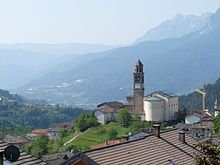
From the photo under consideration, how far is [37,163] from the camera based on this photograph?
33.3 ft

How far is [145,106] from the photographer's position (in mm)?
89250

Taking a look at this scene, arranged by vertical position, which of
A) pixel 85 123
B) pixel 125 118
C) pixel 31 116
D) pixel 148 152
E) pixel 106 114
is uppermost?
pixel 148 152

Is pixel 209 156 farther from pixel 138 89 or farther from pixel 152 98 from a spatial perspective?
pixel 138 89

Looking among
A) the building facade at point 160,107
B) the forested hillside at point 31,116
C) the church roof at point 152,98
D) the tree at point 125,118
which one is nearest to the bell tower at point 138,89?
the church roof at point 152,98

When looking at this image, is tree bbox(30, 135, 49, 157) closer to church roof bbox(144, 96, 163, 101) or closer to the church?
the church

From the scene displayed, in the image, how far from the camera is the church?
8800 centimetres

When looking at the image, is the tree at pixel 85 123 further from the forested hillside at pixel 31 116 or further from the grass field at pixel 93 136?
the forested hillside at pixel 31 116

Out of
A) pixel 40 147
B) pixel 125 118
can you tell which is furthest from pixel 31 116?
pixel 40 147

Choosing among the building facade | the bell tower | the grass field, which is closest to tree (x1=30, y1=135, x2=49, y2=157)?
the grass field

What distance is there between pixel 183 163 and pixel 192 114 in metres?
72.0

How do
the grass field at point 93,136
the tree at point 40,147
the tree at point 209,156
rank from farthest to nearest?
Answer: the grass field at point 93,136 → the tree at point 40,147 → the tree at point 209,156

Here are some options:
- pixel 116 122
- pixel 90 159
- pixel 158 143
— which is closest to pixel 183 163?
pixel 158 143

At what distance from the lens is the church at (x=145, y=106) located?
289 ft

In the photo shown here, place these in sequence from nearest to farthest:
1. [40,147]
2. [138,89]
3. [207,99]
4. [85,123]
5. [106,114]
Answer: [40,147]
[85,123]
[138,89]
[106,114]
[207,99]
